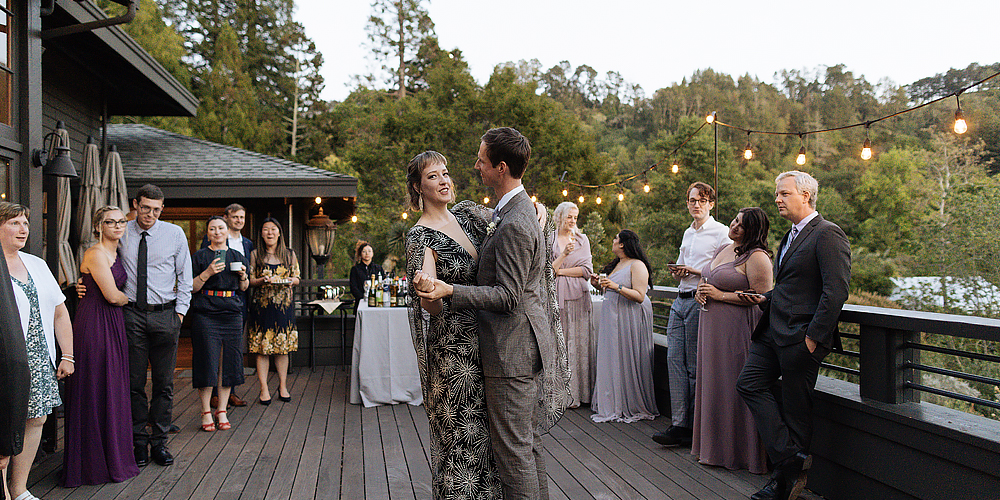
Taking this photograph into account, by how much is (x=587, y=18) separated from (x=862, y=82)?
78.9 ft

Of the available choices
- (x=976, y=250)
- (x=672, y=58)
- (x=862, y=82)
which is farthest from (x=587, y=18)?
(x=976, y=250)

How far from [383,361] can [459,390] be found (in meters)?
3.64

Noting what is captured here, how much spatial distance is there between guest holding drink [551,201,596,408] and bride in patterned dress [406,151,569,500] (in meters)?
2.98

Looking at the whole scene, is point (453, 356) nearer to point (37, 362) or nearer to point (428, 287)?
point (428, 287)

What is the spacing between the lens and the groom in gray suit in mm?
1990

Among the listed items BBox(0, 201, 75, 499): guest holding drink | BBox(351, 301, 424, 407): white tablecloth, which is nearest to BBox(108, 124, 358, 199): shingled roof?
BBox(351, 301, 424, 407): white tablecloth

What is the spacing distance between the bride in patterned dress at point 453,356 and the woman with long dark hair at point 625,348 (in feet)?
8.61

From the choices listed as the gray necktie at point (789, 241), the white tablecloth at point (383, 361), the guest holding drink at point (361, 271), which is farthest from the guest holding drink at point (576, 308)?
the guest holding drink at point (361, 271)

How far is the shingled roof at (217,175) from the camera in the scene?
24.3 ft

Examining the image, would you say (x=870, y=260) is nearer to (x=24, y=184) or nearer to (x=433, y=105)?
(x=433, y=105)

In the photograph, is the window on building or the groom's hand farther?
the window on building

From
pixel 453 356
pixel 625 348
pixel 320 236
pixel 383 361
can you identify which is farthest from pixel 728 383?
pixel 320 236

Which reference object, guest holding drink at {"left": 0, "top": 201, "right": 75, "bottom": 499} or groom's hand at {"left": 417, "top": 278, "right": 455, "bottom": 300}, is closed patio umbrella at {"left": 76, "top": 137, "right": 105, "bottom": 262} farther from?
groom's hand at {"left": 417, "top": 278, "right": 455, "bottom": 300}

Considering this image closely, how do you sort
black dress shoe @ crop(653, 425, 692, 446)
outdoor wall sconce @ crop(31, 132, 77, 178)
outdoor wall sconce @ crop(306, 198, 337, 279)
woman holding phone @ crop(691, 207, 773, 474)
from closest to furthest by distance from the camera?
woman holding phone @ crop(691, 207, 773, 474) → black dress shoe @ crop(653, 425, 692, 446) → outdoor wall sconce @ crop(31, 132, 77, 178) → outdoor wall sconce @ crop(306, 198, 337, 279)
